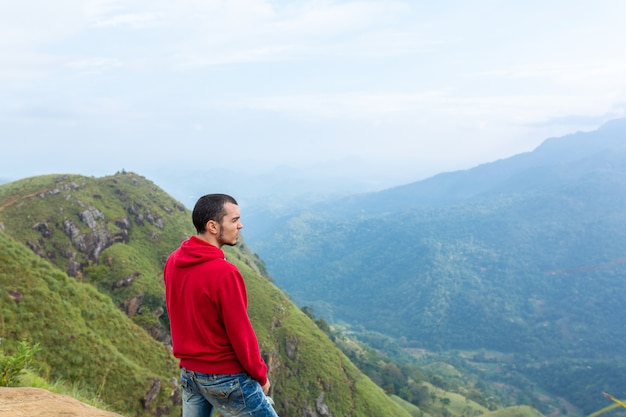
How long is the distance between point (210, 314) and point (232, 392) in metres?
0.91

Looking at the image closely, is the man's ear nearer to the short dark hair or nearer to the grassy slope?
the short dark hair

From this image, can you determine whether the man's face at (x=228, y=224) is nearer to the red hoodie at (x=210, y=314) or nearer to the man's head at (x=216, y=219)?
the man's head at (x=216, y=219)

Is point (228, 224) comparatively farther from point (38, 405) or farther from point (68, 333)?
point (68, 333)

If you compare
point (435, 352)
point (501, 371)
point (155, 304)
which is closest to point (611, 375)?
point (501, 371)

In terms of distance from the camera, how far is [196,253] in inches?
157

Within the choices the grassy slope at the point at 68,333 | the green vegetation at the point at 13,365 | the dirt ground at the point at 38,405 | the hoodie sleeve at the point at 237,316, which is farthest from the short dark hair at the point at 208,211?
the grassy slope at the point at 68,333

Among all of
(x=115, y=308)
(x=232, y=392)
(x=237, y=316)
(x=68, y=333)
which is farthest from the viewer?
(x=115, y=308)

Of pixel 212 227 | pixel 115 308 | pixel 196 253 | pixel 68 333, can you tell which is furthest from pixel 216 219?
pixel 115 308

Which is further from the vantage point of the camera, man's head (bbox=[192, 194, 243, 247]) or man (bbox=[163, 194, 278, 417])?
man's head (bbox=[192, 194, 243, 247])

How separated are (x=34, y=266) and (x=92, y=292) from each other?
4.68 metres

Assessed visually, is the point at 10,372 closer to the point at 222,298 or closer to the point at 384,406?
the point at 222,298

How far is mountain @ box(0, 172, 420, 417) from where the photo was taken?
54.4 feet

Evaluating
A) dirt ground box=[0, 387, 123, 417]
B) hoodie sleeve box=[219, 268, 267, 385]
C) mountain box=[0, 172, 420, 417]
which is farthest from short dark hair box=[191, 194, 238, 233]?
mountain box=[0, 172, 420, 417]

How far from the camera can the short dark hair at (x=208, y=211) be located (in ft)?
13.9
